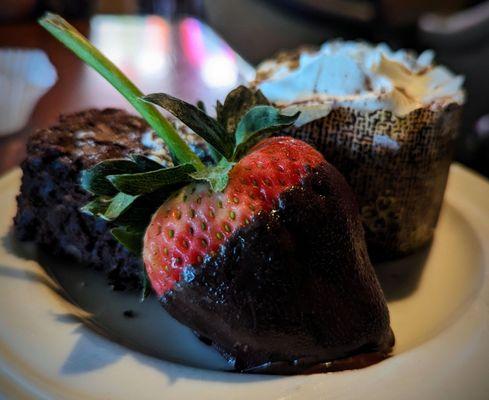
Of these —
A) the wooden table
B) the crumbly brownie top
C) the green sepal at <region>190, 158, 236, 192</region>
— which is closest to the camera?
the green sepal at <region>190, 158, 236, 192</region>

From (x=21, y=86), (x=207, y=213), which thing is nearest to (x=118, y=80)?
(x=207, y=213)

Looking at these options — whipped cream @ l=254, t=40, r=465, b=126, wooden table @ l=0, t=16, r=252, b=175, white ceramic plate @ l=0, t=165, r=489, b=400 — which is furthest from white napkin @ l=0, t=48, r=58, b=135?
whipped cream @ l=254, t=40, r=465, b=126

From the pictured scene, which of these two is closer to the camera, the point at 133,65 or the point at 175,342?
the point at 175,342

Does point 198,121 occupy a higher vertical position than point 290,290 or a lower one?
higher

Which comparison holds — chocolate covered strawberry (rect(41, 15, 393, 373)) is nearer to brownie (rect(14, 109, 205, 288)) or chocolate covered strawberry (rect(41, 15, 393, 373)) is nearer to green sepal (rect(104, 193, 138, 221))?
green sepal (rect(104, 193, 138, 221))

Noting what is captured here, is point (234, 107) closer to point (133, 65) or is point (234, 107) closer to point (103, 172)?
point (103, 172)

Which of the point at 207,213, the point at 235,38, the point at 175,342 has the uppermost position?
the point at 207,213

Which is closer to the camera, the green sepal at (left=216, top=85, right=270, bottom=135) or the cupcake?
the green sepal at (left=216, top=85, right=270, bottom=135)
